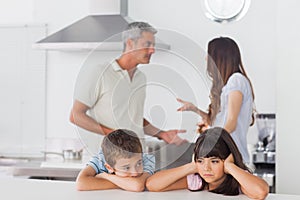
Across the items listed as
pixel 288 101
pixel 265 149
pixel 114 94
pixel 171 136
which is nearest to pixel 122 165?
pixel 171 136

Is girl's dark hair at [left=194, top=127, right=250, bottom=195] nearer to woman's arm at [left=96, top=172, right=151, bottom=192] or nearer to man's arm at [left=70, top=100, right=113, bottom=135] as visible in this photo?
woman's arm at [left=96, top=172, right=151, bottom=192]

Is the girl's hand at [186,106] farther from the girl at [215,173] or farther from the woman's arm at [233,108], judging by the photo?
the woman's arm at [233,108]

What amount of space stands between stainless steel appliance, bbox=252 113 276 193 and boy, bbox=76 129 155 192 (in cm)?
148

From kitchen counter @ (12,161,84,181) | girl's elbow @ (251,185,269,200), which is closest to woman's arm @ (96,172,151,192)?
girl's elbow @ (251,185,269,200)

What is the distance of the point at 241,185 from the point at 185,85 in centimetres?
24

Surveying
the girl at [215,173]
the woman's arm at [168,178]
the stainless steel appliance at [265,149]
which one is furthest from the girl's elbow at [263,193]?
the stainless steel appliance at [265,149]

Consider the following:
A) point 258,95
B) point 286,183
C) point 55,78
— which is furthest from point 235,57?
point 55,78

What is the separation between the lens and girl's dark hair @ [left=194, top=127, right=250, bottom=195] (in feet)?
3.42

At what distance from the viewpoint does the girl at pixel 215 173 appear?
1.03 metres

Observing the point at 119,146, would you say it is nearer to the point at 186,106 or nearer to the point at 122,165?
the point at 122,165

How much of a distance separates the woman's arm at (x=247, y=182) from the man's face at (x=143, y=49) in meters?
0.29

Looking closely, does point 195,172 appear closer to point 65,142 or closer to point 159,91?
point 159,91

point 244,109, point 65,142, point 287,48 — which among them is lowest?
point 65,142

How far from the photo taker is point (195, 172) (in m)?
1.08
